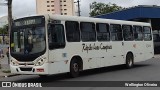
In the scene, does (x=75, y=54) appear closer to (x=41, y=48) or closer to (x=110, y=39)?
(x=41, y=48)

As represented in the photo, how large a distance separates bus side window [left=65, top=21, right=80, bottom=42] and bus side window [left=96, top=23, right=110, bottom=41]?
5.79ft

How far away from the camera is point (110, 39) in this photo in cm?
2008

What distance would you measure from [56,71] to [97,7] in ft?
220

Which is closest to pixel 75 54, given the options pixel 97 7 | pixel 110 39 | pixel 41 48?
pixel 41 48

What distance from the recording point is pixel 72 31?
671 inches

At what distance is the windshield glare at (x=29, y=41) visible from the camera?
15.6 metres

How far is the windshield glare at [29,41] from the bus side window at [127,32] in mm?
6960

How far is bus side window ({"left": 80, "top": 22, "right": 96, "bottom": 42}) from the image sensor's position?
17852 mm

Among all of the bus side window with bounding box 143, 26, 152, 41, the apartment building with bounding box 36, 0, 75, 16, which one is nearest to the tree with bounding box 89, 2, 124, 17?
the apartment building with bounding box 36, 0, 75, 16

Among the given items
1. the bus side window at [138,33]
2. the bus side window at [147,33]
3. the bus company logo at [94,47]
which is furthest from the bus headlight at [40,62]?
the bus side window at [147,33]

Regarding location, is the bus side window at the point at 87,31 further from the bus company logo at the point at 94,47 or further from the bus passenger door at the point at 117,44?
the bus passenger door at the point at 117,44

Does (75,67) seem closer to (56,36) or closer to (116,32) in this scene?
(56,36)

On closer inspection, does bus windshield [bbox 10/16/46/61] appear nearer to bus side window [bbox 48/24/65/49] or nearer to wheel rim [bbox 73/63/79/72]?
bus side window [bbox 48/24/65/49]

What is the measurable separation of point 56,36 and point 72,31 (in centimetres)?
126
